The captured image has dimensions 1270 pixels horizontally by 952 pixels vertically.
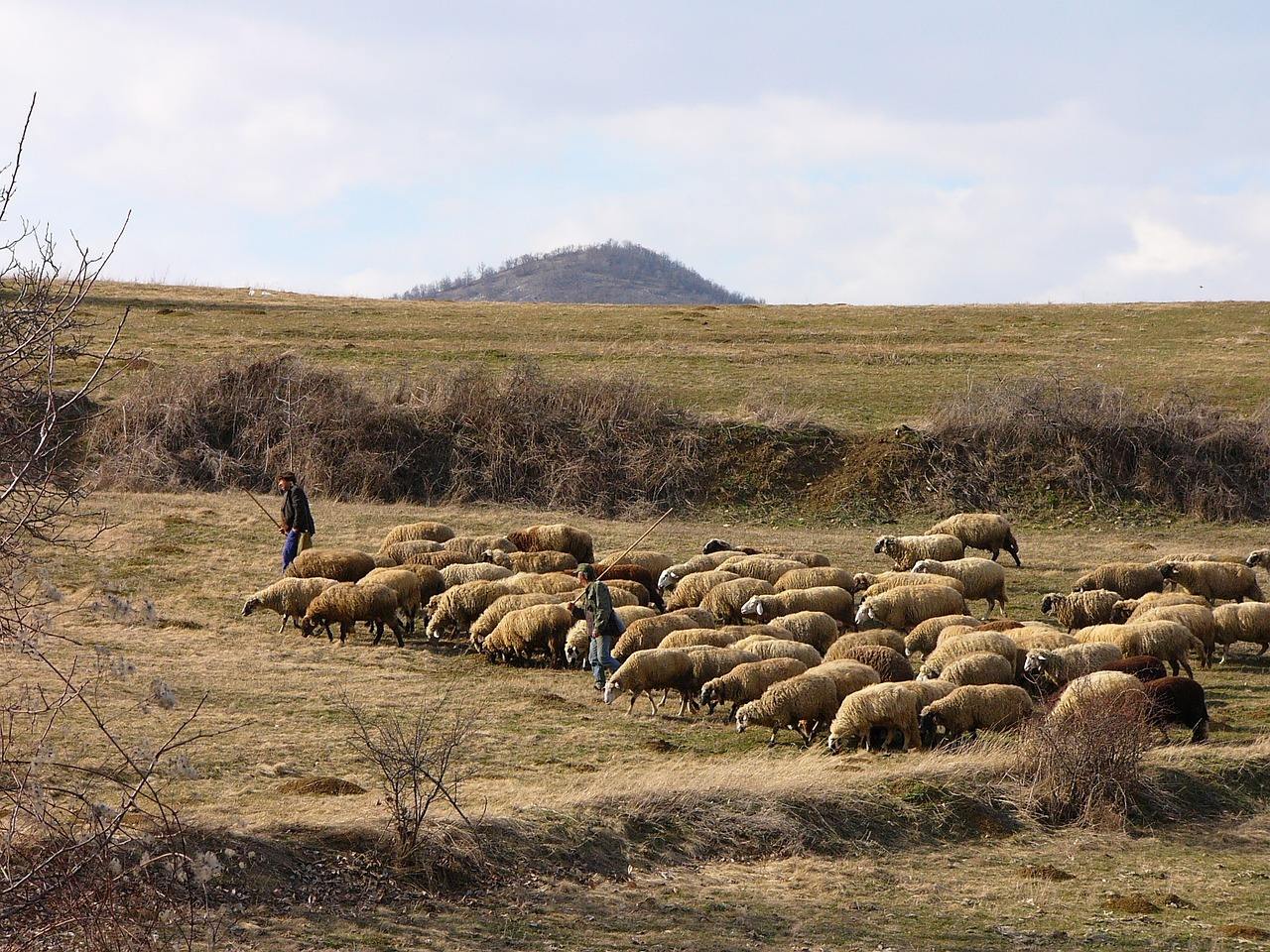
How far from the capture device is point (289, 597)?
1722cm

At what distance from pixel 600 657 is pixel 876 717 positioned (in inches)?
140

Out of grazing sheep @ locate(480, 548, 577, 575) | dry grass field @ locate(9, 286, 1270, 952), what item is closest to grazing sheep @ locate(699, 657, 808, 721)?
dry grass field @ locate(9, 286, 1270, 952)

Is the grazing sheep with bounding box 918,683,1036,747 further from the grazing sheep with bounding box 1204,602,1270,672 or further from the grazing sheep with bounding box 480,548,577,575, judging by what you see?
the grazing sheep with bounding box 480,548,577,575

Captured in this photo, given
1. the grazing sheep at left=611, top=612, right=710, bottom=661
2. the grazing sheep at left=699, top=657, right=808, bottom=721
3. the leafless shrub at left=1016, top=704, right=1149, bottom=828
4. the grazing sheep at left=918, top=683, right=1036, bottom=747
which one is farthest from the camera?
the grazing sheep at left=611, top=612, right=710, bottom=661

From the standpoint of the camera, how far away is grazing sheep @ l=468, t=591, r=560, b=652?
16.2m

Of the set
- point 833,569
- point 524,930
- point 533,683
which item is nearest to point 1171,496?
→ point 833,569

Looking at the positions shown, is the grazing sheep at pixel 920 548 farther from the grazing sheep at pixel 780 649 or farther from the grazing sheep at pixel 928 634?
the grazing sheep at pixel 780 649

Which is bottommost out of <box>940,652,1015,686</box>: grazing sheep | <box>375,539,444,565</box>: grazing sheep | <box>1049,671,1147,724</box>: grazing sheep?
<box>940,652,1015,686</box>: grazing sheep

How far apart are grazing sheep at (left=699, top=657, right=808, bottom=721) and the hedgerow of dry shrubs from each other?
15.0 metres

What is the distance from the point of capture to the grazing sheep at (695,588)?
18375mm

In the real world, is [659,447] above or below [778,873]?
above

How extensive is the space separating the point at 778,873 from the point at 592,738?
3.39m

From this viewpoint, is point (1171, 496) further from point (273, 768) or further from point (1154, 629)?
point (273, 768)

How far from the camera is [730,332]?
45.6 meters
